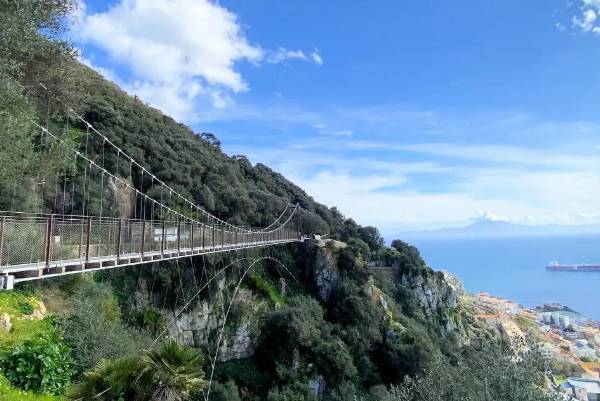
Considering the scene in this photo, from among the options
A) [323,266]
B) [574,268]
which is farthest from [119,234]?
[574,268]

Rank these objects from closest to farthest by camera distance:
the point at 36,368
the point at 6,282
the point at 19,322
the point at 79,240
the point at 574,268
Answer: the point at 6,282 < the point at 36,368 < the point at 79,240 < the point at 19,322 < the point at 574,268

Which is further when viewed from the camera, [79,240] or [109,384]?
[79,240]

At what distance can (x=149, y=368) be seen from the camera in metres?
5.90

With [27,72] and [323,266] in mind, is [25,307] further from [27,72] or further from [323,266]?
[323,266]

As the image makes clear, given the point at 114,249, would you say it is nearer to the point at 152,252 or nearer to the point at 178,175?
the point at 152,252

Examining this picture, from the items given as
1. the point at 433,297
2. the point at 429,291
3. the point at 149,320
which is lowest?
the point at 433,297

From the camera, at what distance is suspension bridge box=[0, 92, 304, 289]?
17.9 ft

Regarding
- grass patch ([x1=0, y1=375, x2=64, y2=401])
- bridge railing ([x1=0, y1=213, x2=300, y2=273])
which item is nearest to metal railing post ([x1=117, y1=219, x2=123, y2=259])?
bridge railing ([x1=0, y1=213, x2=300, y2=273])

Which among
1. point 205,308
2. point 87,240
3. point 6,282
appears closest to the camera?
point 6,282

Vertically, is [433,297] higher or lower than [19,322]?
lower

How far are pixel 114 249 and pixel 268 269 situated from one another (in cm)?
1948

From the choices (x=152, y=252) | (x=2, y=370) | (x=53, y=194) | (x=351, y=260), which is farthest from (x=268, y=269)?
(x=2, y=370)

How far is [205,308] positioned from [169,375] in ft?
49.8

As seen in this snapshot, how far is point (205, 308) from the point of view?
67.5 ft
